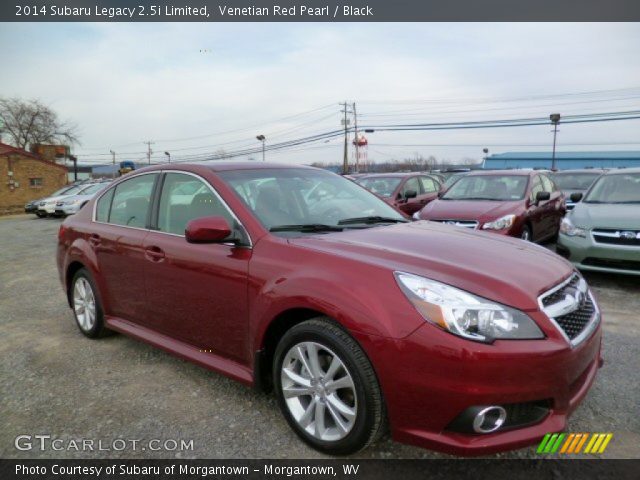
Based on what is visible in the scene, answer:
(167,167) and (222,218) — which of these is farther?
(167,167)

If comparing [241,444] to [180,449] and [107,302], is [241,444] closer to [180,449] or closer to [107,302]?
[180,449]

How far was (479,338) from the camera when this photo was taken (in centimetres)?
204

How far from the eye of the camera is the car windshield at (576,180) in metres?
12.0

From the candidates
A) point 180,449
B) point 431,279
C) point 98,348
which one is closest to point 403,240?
point 431,279

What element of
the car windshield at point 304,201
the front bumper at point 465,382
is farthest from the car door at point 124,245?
the front bumper at point 465,382

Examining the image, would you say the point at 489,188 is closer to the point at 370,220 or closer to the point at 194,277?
the point at 370,220

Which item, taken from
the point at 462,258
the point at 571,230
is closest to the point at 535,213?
the point at 571,230

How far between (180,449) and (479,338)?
1.73 metres

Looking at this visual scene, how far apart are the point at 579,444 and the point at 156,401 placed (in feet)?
8.36

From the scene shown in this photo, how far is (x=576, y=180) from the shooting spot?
12164mm

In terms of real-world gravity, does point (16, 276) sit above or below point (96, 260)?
below

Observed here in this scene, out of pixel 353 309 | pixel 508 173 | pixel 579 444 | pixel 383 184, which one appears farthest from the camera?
pixel 383 184

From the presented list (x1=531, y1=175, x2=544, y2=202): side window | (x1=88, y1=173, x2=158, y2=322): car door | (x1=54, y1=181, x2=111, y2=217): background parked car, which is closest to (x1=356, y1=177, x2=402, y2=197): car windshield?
(x1=531, y1=175, x2=544, y2=202): side window

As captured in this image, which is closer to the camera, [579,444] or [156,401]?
[579,444]
